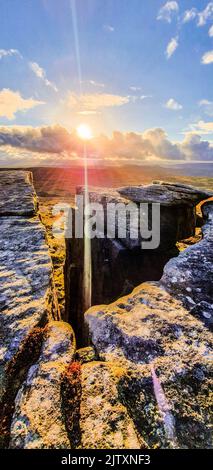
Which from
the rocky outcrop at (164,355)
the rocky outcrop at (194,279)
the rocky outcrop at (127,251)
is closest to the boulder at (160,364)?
the rocky outcrop at (164,355)

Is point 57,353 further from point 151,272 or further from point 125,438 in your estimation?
point 151,272

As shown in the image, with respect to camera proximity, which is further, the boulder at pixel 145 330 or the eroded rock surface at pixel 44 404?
the boulder at pixel 145 330

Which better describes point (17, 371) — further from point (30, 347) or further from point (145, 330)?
point (145, 330)

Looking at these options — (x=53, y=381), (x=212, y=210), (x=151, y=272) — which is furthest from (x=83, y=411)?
(x=212, y=210)

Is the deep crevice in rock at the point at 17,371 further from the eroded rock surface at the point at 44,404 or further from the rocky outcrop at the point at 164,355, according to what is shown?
the rocky outcrop at the point at 164,355

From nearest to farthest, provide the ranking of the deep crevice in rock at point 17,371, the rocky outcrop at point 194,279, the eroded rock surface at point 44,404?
the eroded rock surface at point 44,404 < the deep crevice in rock at point 17,371 < the rocky outcrop at point 194,279

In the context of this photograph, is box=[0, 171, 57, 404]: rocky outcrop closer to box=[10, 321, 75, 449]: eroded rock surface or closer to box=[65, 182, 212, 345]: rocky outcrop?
box=[10, 321, 75, 449]: eroded rock surface

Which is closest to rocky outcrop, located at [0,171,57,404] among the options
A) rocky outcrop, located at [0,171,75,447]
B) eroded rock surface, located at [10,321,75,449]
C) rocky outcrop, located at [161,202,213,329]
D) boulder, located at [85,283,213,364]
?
rocky outcrop, located at [0,171,75,447]

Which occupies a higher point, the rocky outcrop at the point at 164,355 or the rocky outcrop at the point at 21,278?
the rocky outcrop at the point at 21,278

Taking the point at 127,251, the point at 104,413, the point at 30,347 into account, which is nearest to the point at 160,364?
the point at 104,413
